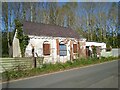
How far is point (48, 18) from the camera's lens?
61.8 m

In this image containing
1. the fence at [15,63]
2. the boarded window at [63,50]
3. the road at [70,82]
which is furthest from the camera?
the boarded window at [63,50]

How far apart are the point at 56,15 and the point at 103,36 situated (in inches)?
599

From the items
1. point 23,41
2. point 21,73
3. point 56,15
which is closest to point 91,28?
point 56,15

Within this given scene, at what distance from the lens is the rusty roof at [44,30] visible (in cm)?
3466

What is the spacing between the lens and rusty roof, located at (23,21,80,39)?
3466 cm

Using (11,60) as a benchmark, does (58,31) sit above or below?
above

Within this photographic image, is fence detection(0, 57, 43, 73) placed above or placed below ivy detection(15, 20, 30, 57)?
below

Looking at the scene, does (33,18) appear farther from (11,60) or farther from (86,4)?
(11,60)

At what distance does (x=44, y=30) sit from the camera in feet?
122

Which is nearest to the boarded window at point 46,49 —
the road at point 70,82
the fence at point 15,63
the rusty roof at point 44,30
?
the rusty roof at point 44,30

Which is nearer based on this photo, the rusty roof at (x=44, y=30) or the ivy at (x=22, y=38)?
the ivy at (x=22, y=38)

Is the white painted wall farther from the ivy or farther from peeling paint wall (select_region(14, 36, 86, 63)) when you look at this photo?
the ivy

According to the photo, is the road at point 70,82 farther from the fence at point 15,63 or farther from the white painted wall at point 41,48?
the white painted wall at point 41,48

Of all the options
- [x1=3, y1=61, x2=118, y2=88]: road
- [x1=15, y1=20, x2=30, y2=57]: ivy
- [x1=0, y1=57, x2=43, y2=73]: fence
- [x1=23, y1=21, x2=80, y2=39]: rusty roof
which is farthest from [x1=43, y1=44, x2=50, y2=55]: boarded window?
[x1=3, y1=61, x2=118, y2=88]: road
